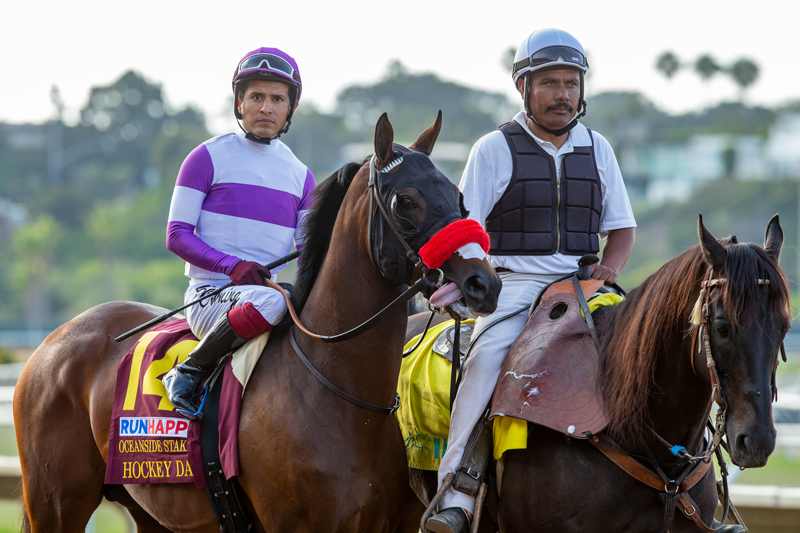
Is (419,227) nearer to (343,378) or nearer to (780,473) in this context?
(343,378)

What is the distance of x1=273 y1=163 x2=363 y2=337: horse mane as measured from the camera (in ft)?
13.2

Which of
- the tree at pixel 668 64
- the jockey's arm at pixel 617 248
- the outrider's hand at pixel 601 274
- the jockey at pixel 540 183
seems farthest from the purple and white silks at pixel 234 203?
the tree at pixel 668 64

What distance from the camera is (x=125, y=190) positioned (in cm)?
8850

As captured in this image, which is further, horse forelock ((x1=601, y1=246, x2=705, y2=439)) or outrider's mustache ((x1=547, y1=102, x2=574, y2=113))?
outrider's mustache ((x1=547, y1=102, x2=574, y2=113))

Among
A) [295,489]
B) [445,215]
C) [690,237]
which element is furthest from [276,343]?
[690,237]

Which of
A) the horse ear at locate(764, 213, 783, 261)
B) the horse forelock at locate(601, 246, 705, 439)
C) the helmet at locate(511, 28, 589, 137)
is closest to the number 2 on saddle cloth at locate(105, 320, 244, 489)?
the horse forelock at locate(601, 246, 705, 439)

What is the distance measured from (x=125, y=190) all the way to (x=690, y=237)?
55435 millimetres

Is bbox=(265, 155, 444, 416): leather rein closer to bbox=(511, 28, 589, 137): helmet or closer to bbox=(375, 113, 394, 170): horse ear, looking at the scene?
bbox=(375, 113, 394, 170): horse ear

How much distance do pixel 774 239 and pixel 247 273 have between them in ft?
7.71

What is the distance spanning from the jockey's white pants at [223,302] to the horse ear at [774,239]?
7.05 ft

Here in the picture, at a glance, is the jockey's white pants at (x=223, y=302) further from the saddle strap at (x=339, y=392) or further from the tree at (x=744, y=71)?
the tree at (x=744, y=71)

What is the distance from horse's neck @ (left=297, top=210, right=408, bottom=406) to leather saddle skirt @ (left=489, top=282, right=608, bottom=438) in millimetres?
534

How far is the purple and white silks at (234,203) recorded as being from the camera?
438cm

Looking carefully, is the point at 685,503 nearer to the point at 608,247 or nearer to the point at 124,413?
the point at 608,247
